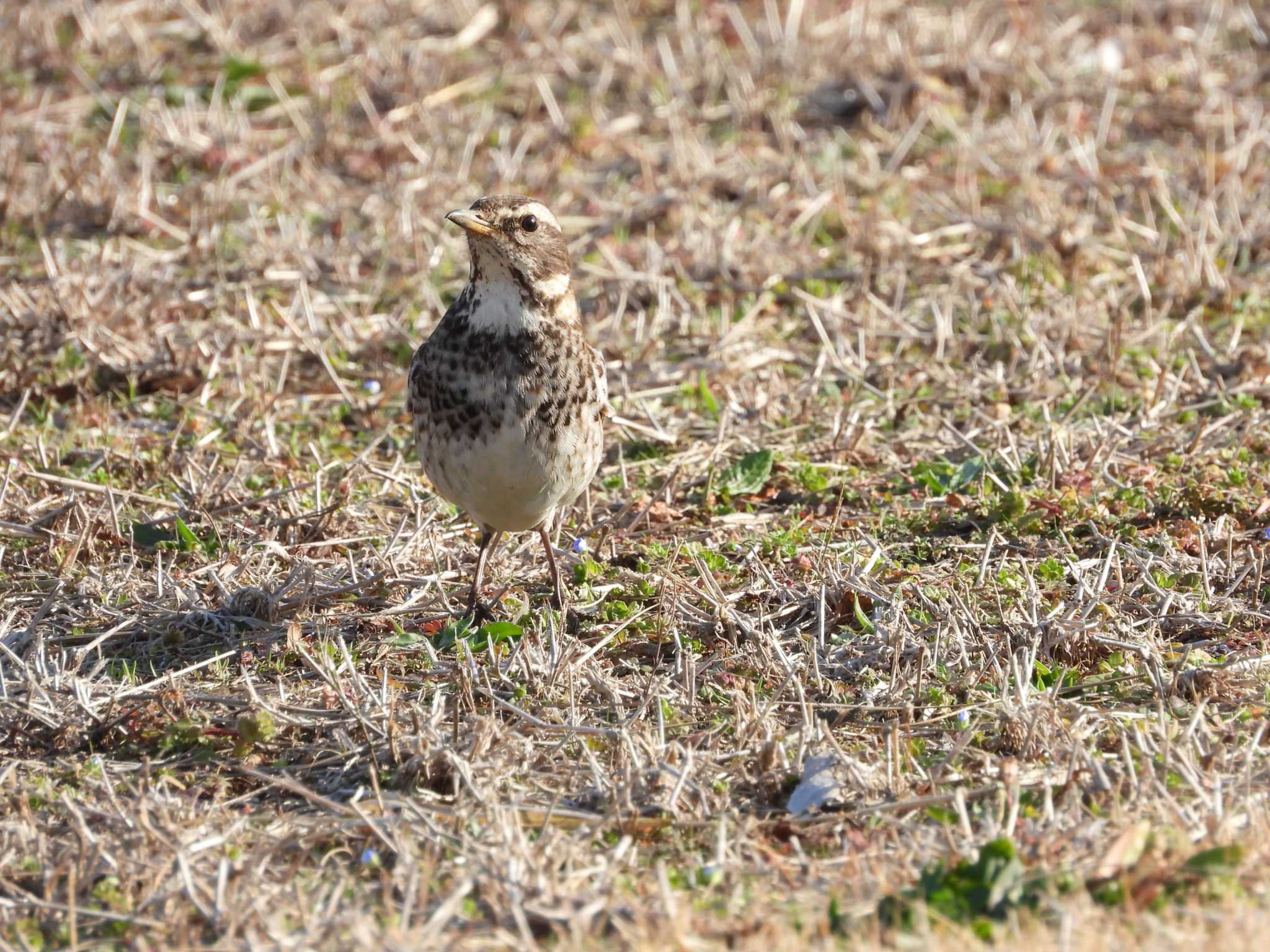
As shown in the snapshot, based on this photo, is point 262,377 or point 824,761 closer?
point 824,761

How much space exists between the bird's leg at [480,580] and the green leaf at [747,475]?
104 cm

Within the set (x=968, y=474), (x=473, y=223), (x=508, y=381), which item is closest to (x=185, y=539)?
(x=508, y=381)

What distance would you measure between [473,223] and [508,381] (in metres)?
0.55

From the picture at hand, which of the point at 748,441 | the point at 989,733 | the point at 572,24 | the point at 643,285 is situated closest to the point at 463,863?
the point at 989,733

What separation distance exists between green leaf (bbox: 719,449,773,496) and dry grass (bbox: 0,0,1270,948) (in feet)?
0.10

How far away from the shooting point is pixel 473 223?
18.8 feet

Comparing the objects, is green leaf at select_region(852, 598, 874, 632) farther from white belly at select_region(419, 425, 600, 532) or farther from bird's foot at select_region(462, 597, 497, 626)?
bird's foot at select_region(462, 597, 497, 626)

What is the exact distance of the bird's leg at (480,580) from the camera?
19.8 ft

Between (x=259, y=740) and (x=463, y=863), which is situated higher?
(x=463, y=863)

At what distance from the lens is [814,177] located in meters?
10.2

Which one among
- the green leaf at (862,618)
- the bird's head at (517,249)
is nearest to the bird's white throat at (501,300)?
the bird's head at (517,249)

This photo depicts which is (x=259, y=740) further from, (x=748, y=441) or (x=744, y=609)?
(x=748, y=441)

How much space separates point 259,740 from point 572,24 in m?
8.21

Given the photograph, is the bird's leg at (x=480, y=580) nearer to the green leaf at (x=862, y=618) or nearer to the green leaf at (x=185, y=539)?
the green leaf at (x=185, y=539)
